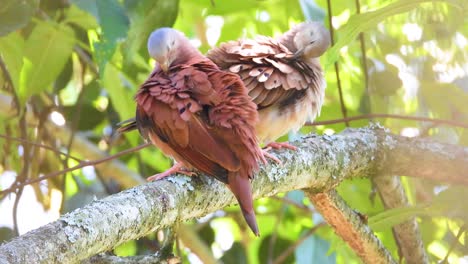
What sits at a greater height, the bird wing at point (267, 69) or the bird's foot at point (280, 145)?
the bird wing at point (267, 69)

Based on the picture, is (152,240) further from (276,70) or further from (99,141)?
(276,70)

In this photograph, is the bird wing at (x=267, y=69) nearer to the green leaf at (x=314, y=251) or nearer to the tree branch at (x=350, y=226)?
the tree branch at (x=350, y=226)

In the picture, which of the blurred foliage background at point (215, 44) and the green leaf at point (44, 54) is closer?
the blurred foliage background at point (215, 44)

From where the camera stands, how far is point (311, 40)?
3699 mm

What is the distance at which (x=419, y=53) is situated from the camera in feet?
13.7

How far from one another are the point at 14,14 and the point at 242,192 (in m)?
1.11

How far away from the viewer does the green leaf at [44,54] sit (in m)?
3.54

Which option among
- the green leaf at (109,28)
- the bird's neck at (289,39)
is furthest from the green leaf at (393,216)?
the green leaf at (109,28)

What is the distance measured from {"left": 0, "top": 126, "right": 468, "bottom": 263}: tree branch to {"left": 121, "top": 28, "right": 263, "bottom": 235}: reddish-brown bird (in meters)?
0.10

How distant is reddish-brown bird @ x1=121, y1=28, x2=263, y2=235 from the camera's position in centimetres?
257


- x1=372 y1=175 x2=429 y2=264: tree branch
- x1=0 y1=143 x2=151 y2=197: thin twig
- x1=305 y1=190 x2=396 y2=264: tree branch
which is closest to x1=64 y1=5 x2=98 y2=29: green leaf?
x1=0 y1=143 x2=151 y2=197: thin twig

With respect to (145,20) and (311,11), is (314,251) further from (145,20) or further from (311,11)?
(145,20)

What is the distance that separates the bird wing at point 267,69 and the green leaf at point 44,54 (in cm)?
60

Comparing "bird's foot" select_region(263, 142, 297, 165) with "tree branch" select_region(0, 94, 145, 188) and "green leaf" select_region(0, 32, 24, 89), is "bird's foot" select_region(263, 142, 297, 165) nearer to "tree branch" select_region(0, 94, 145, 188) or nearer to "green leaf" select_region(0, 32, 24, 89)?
"green leaf" select_region(0, 32, 24, 89)
